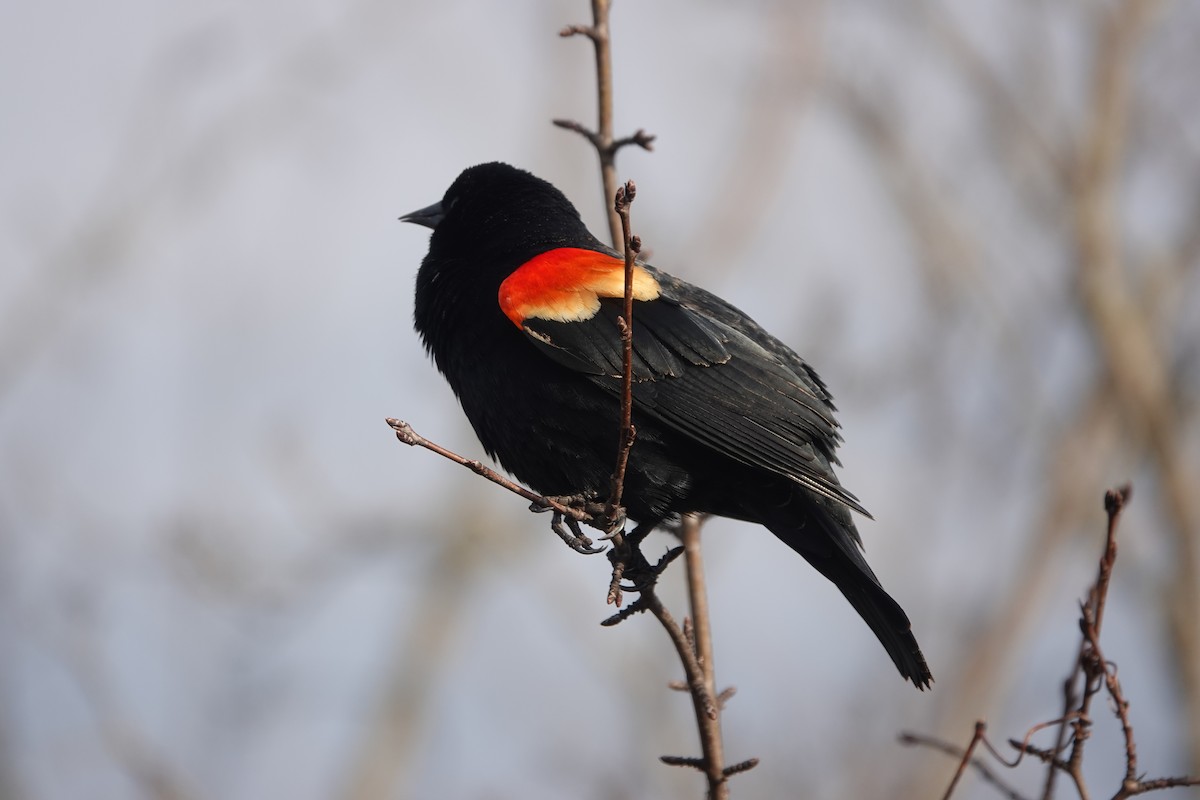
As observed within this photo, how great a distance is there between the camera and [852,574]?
3.25 metres

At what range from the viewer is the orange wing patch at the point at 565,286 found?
3451 mm

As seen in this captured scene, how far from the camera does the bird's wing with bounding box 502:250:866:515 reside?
3.30 metres

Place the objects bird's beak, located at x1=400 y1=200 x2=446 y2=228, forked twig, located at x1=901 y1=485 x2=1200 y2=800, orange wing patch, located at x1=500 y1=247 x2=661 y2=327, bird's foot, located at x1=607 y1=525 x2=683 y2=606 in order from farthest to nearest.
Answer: bird's beak, located at x1=400 y1=200 x2=446 y2=228 → orange wing patch, located at x1=500 y1=247 x2=661 y2=327 → bird's foot, located at x1=607 y1=525 x2=683 y2=606 → forked twig, located at x1=901 y1=485 x2=1200 y2=800

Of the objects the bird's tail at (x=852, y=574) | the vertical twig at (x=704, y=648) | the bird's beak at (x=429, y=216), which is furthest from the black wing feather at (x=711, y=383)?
the bird's beak at (x=429, y=216)

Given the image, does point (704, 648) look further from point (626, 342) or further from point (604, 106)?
point (604, 106)

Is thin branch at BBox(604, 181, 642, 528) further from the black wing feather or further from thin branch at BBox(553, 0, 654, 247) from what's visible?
thin branch at BBox(553, 0, 654, 247)

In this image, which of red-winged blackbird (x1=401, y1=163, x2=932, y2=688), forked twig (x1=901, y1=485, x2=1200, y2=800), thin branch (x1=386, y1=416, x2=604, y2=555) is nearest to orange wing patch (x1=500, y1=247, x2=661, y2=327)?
red-winged blackbird (x1=401, y1=163, x2=932, y2=688)

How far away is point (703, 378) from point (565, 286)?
50cm

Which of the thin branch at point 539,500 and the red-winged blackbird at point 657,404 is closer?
the thin branch at point 539,500

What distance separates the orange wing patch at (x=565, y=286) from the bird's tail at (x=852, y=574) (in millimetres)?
830

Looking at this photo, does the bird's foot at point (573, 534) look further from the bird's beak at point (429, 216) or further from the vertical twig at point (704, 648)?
the bird's beak at point (429, 216)

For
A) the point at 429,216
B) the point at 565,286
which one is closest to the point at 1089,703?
the point at 565,286

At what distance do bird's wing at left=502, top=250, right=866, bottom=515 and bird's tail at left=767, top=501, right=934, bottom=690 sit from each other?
145mm

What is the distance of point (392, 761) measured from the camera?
40.2 feet
